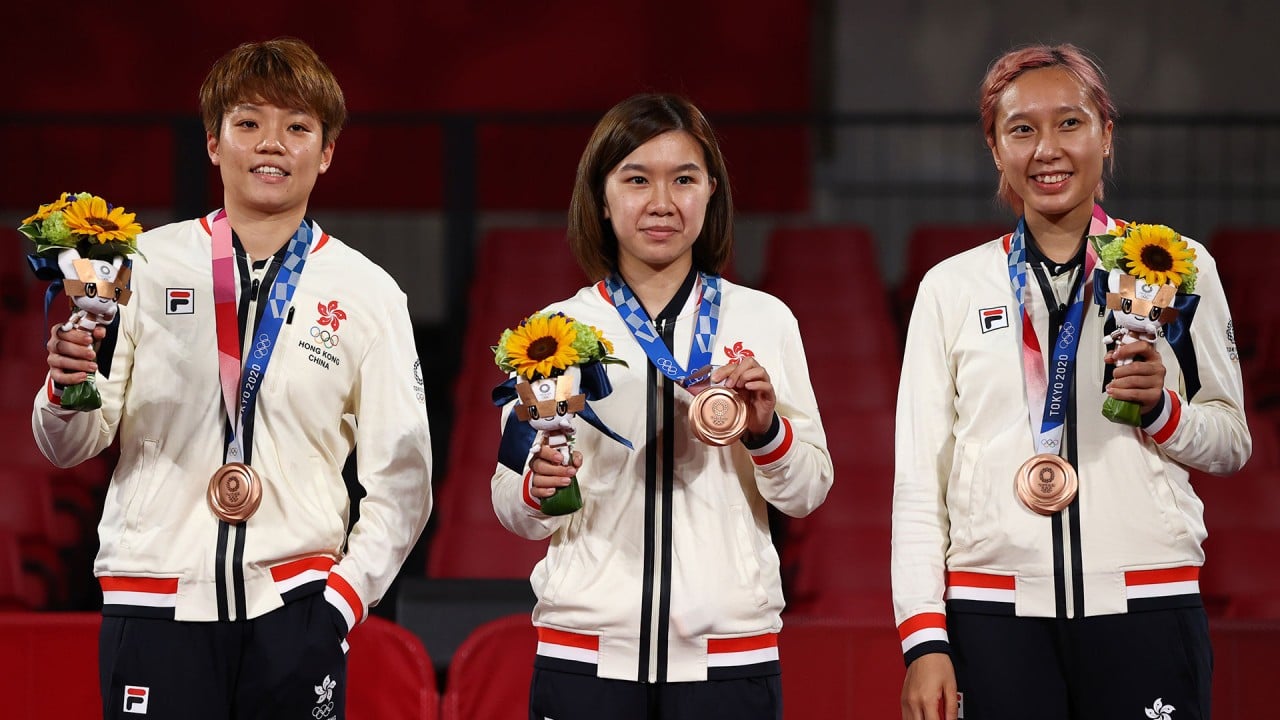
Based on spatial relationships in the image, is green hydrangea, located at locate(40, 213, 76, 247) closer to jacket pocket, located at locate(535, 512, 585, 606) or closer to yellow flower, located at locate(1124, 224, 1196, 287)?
jacket pocket, located at locate(535, 512, 585, 606)

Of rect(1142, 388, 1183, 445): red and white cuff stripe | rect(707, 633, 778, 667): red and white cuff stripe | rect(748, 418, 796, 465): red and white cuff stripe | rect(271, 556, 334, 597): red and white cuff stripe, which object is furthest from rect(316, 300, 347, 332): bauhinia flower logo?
rect(1142, 388, 1183, 445): red and white cuff stripe

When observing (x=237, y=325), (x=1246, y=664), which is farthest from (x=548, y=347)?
(x=1246, y=664)

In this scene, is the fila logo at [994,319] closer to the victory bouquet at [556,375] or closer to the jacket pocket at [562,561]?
the victory bouquet at [556,375]

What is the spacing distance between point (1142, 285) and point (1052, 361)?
266mm

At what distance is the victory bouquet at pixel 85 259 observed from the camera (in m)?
2.57

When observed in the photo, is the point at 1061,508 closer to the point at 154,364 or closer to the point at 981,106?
the point at 981,106

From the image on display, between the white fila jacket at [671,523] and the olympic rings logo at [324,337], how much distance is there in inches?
16.4

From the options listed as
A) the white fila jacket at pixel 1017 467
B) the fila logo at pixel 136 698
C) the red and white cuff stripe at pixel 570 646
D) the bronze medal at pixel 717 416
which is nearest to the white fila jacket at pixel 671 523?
the red and white cuff stripe at pixel 570 646

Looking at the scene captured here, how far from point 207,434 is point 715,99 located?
629cm

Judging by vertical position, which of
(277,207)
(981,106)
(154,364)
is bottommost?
(154,364)

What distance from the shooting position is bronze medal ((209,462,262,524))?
269cm

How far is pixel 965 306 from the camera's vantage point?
9.45 ft

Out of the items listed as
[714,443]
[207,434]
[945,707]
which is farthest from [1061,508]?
[207,434]

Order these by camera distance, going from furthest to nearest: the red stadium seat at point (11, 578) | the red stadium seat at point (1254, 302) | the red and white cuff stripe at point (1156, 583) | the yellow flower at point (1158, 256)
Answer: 1. the red stadium seat at point (1254, 302)
2. the red stadium seat at point (11, 578)
3. the red and white cuff stripe at point (1156, 583)
4. the yellow flower at point (1158, 256)
